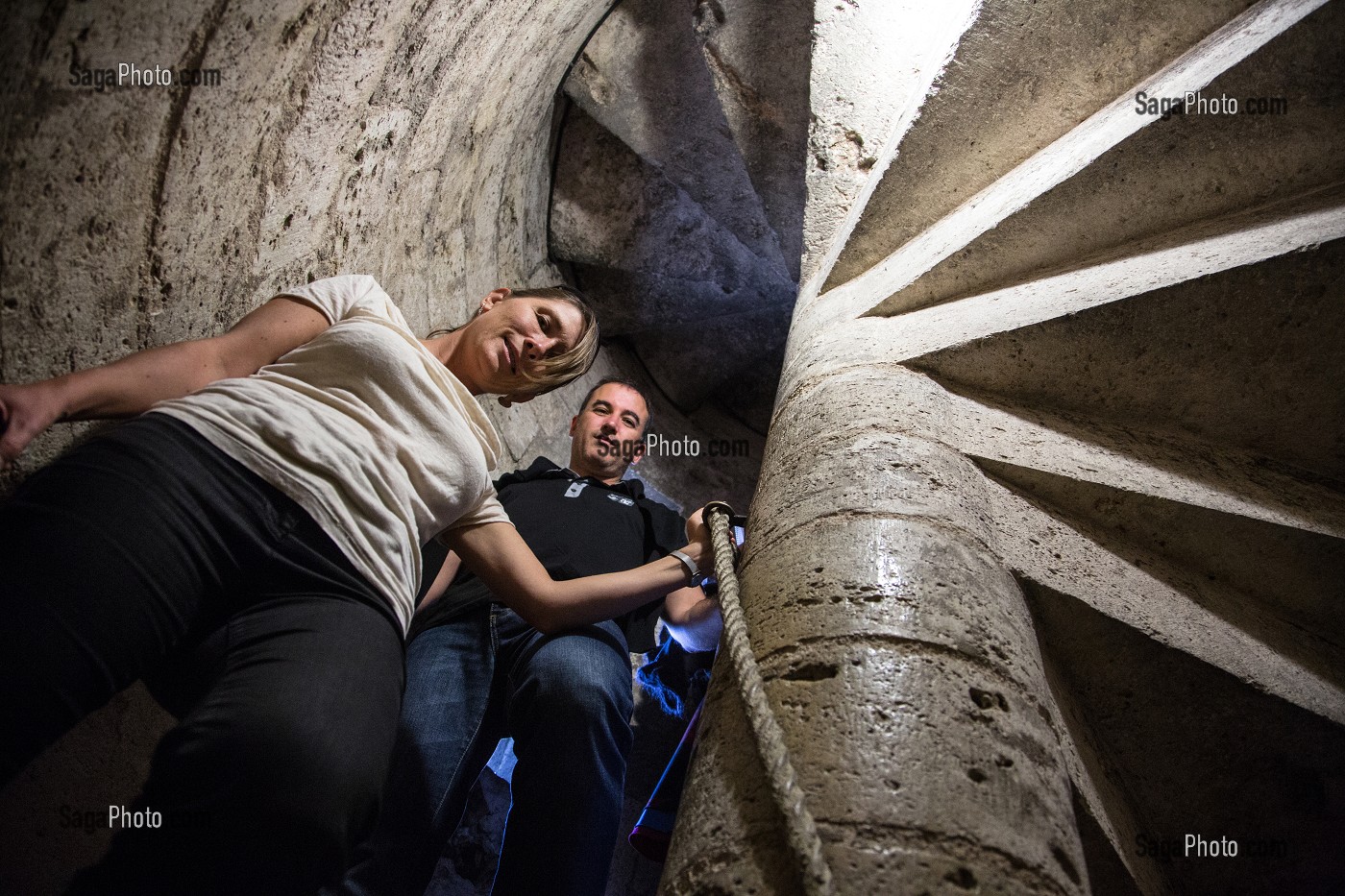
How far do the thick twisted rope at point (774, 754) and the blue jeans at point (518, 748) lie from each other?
55 centimetres

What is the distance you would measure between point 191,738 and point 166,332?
4.22 feet

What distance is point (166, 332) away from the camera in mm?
1930

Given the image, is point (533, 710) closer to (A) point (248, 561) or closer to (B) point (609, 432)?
(A) point (248, 561)

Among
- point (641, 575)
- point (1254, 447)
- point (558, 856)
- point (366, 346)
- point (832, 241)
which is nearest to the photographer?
point (366, 346)

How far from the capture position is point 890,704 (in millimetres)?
1104

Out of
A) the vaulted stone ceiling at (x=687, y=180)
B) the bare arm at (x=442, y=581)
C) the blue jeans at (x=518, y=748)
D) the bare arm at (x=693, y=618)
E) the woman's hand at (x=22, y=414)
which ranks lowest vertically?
the blue jeans at (x=518, y=748)

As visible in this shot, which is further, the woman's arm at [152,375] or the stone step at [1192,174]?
the stone step at [1192,174]

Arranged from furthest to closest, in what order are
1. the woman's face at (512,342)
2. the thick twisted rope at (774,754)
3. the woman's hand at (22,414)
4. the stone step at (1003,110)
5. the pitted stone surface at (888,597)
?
the stone step at (1003,110)
the woman's face at (512,342)
the pitted stone surface at (888,597)
the woman's hand at (22,414)
the thick twisted rope at (774,754)

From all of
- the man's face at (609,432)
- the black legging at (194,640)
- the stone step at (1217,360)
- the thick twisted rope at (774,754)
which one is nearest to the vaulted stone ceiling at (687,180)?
the man's face at (609,432)

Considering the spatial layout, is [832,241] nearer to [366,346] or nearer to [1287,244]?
[1287,244]

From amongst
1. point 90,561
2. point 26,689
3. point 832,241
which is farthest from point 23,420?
point 832,241

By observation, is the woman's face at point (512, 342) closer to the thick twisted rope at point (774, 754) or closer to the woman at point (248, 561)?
the woman at point (248, 561)

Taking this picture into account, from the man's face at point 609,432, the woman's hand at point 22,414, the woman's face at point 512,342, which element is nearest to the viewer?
the woman's hand at point 22,414

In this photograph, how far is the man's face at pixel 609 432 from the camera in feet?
9.73
